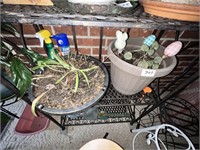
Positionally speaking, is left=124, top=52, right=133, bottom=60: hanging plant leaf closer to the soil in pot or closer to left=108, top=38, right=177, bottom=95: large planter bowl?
left=108, top=38, right=177, bottom=95: large planter bowl

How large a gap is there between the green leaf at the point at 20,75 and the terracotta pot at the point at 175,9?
0.50 meters

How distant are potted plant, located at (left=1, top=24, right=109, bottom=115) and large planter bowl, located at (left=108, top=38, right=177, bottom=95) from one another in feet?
0.26

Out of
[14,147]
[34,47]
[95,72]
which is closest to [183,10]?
[95,72]

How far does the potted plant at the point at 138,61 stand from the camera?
0.48 meters

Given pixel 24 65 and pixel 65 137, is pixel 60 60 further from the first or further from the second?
pixel 65 137

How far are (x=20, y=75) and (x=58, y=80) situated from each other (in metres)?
0.14

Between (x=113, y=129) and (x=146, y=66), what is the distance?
0.76 meters

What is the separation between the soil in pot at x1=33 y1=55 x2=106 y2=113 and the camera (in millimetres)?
546

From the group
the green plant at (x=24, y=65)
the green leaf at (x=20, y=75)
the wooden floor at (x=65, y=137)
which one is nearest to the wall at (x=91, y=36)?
the green plant at (x=24, y=65)

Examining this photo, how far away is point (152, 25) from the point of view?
17.9 inches

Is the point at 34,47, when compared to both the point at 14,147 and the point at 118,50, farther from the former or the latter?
the point at 14,147

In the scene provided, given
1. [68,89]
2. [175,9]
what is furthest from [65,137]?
[175,9]

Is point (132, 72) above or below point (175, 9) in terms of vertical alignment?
below

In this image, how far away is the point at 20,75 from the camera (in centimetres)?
51
